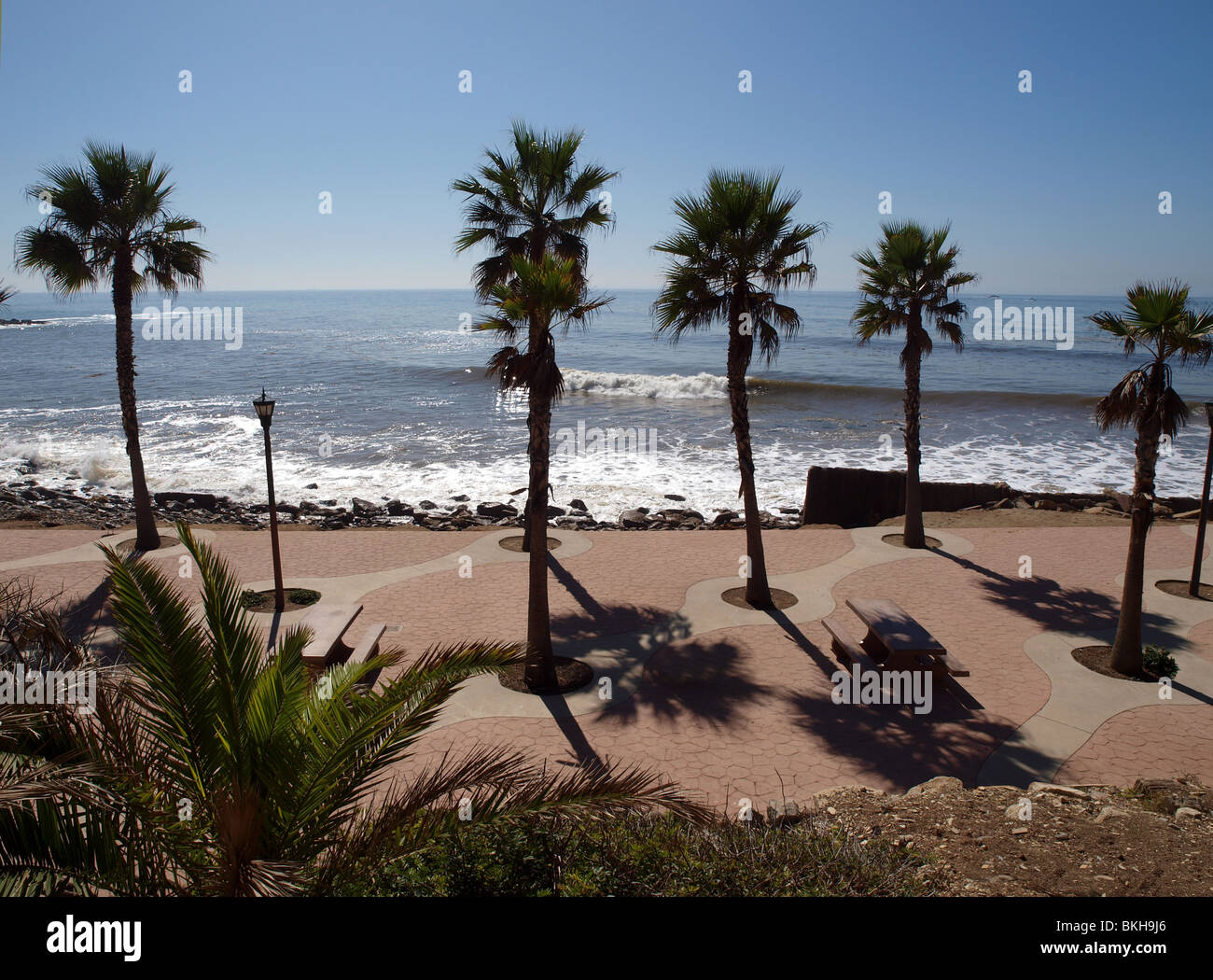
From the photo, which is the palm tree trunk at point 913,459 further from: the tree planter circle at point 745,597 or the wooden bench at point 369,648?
the wooden bench at point 369,648

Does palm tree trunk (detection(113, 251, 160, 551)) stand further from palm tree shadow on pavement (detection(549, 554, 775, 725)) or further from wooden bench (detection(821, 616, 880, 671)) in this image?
wooden bench (detection(821, 616, 880, 671))

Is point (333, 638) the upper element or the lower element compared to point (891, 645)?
lower

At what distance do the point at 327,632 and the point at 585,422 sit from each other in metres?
27.4

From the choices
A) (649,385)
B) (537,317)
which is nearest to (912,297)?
(537,317)

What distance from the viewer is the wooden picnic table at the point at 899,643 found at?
9.98 metres

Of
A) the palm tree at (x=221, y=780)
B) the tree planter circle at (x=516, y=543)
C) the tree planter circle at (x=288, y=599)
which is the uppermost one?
the palm tree at (x=221, y=780)

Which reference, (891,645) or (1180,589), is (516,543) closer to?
(891,645)

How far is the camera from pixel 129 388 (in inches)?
618

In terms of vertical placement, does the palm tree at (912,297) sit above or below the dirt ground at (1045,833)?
above

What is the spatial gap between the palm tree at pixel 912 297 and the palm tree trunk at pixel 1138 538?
5.84 meters

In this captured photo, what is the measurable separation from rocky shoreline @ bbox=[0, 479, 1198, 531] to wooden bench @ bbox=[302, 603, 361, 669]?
8.08 metres

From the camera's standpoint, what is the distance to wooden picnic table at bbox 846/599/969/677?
393 inches

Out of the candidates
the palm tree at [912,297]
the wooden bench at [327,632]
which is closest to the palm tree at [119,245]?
the wooden bench at [327,632]
